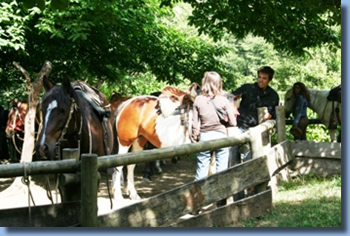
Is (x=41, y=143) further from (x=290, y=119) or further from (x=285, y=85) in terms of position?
(x=285, y=85)

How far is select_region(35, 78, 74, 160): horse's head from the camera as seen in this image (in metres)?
5.54

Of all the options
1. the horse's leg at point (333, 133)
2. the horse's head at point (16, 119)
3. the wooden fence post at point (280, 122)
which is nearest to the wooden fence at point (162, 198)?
the wooden fence post at point (280, 122)

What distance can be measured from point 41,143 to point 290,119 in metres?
5.67

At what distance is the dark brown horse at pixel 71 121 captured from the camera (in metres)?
5.62

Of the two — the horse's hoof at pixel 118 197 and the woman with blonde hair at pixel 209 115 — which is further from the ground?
the woman with blonde hair at pixel 209 115

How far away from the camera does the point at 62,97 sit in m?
5.88

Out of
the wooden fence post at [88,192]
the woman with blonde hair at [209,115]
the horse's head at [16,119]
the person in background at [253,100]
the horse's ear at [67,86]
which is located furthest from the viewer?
the horse's head at [16,119]

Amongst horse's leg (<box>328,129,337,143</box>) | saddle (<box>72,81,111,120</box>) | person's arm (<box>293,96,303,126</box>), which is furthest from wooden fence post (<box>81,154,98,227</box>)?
horse's leg (<box>328,129,337,143</box>)

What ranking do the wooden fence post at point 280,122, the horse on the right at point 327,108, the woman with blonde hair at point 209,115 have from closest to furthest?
the woman with blonde hair at point 209,115
the wooden fence post at point 280,122
the horse on the right at point 327,108

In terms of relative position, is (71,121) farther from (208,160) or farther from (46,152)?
(208,160)

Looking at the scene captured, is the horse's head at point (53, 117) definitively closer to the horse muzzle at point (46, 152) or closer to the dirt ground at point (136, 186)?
the horse muzzle at point (46, 152)

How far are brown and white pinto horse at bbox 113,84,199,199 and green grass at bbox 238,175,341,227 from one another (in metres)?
1.74

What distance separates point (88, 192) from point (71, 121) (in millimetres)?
2400

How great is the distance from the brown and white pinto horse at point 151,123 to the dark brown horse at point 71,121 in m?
1.20
